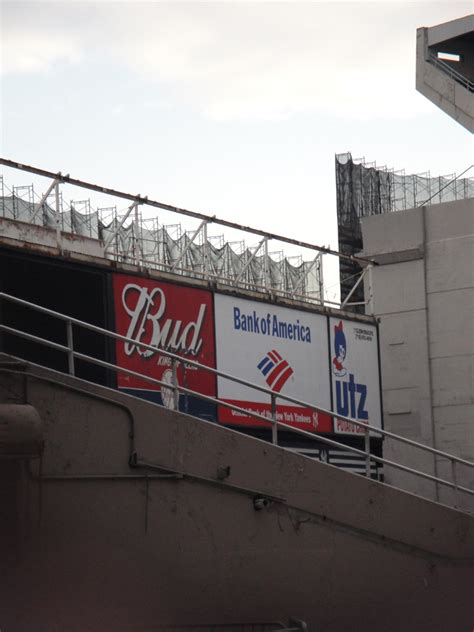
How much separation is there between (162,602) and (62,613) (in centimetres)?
126

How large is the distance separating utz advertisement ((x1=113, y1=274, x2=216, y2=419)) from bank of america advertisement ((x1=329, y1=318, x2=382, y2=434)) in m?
4.12

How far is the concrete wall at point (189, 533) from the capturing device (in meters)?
12.1

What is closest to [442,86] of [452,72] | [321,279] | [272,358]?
[452,72]

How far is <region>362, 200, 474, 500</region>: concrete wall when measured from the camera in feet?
90.3

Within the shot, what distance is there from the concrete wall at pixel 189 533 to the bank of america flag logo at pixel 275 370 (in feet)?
28.4

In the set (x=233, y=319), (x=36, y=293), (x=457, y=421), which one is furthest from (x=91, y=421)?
(x=457, y=421)

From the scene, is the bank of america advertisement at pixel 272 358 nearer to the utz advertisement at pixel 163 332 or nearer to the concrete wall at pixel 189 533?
the utz advertisement at pixel 163 332

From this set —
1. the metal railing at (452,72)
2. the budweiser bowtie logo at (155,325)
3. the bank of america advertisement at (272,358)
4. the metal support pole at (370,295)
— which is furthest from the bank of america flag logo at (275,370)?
the metal railing at (452,72)

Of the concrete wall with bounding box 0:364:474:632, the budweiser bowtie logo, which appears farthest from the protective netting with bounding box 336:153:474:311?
the concrete wall with bounding box 0:364:474:632

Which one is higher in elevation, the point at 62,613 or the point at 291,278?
the point at 291,278

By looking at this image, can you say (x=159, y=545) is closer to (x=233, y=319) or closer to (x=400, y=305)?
(x=233, y=319)

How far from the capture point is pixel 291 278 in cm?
3950

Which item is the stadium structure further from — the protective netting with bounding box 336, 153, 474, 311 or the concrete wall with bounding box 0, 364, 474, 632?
the protective netting with bounding box 336, 153, 474, 311

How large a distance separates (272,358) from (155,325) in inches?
146
